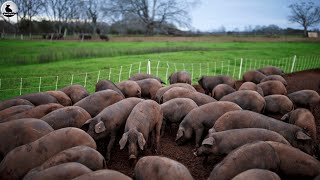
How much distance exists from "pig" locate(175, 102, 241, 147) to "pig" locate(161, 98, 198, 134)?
494 millimetres

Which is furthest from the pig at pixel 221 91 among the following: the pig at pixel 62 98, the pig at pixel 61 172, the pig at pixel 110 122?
the pig at pixel 61 172

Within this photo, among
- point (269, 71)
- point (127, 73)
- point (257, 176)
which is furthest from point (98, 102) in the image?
point (269, 71)

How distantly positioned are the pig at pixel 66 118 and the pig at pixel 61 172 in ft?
7.44

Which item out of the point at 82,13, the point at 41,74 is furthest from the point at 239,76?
the point at 82,13

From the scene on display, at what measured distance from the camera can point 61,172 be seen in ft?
13.6

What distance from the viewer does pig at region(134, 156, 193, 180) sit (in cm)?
421

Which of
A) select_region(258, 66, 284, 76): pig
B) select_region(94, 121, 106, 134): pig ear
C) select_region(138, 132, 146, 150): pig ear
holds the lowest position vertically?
select_region(138, 132, 146, 150): pig ear

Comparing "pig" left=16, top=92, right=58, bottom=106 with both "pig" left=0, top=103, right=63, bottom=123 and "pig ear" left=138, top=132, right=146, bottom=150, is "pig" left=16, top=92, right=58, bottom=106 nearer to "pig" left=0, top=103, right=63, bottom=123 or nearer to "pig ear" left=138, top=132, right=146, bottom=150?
"pig" left=0, top=103, right=63, bottom=123

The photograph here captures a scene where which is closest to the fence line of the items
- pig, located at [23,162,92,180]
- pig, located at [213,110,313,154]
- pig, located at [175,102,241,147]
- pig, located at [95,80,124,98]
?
pig, located at [95,80,124,98]

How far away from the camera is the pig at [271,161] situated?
4.62 m

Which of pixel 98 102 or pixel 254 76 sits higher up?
pixel 254 76

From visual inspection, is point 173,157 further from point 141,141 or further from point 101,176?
point 101,176

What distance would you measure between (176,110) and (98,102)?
197cm

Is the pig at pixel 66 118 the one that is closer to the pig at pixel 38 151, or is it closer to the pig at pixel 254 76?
the pig at pixel 38 151
